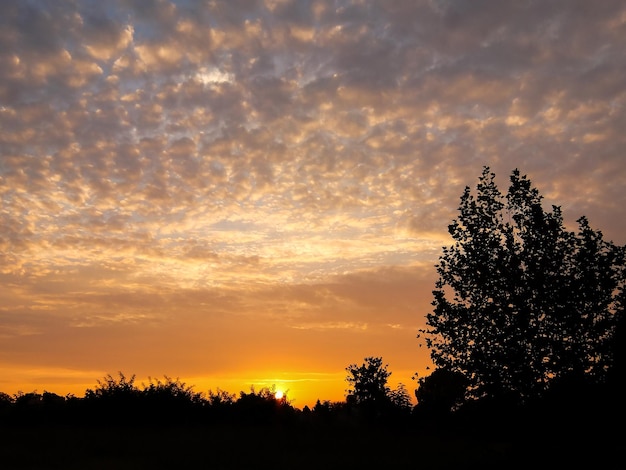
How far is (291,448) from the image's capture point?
22.1 meters

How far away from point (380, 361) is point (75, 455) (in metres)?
77.4

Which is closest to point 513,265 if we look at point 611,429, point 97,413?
point 611,429

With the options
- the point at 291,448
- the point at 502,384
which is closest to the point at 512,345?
the point at 502,384

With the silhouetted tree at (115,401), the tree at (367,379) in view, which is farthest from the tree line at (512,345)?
the tree at (367,379)

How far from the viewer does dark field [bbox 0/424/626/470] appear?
18.2 meters

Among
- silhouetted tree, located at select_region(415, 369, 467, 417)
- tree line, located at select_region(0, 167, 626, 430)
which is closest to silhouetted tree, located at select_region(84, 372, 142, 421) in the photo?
tree line, located at select_region(0, 167, 626, 430)

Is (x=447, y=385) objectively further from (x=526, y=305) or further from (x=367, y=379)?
(x=367, y=379)

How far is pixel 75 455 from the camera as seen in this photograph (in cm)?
1781

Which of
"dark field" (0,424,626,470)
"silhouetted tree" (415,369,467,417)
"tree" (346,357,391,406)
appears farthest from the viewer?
"tree" (346,357,391,406)

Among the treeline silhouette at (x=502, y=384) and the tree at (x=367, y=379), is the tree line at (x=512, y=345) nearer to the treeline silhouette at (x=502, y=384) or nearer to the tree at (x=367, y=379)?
the treeline silhouette at (x=502, y=384)

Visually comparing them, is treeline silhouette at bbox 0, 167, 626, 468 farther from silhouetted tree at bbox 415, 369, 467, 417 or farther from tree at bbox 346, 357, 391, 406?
tree at bbox 346, 357, 391, 406

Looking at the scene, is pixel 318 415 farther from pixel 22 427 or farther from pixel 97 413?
pixel 22 427

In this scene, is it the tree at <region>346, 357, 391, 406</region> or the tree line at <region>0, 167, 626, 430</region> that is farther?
the tree at <region>346, 357, 391, 406</region>

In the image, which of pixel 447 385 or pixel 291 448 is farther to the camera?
pixel 447 385
